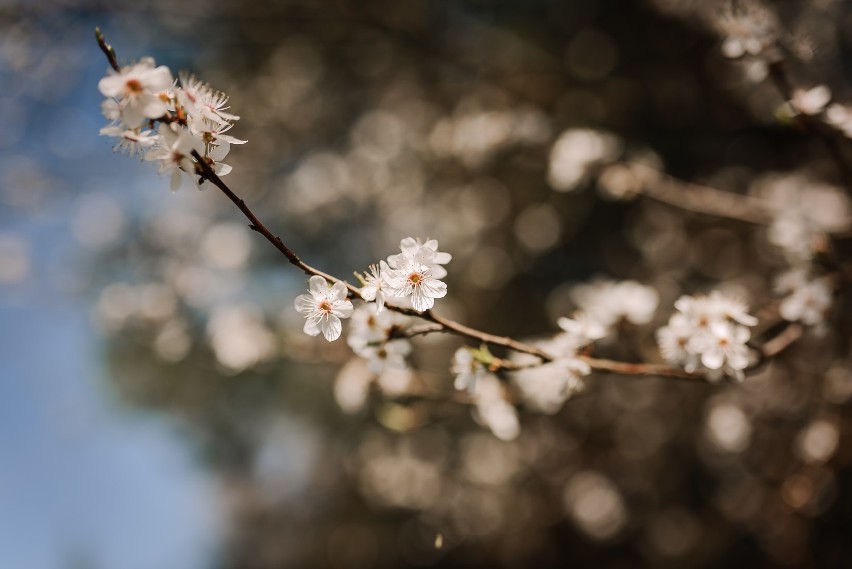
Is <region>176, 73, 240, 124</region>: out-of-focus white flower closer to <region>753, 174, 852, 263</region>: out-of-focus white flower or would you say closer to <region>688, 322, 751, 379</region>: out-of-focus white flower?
<region>688, 322, 751, 379</region>: out-of-focus white flower

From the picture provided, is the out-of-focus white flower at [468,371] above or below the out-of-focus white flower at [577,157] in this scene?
below

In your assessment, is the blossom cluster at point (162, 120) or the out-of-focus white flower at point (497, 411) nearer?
the blossom cluster at point (162, 120)

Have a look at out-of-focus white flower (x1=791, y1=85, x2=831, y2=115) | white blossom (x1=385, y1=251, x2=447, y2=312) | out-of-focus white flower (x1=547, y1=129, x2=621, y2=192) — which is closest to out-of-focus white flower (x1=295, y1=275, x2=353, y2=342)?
white blossom (x1=385, y1=251, x2=447, y2=312)

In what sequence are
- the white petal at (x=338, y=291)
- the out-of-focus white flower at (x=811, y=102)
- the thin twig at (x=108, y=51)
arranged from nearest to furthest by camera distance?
the thin twig at (x=108, y=51)
the white petal at (x=338, y=291)
the out-of-focus white flower at (x=811, y=102)

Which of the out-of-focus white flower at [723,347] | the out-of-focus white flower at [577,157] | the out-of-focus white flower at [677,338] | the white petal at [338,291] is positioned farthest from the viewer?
the out-of-focus white flower at [577,157]

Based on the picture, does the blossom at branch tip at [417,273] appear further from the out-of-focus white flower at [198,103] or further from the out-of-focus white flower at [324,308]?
the out-of-focus white flower at [198,103]

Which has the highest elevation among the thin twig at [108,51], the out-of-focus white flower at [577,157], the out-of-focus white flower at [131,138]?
the out-of-focus white flower at [577,157]

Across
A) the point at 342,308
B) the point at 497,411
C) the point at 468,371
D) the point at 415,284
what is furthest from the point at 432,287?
the point at 497,411

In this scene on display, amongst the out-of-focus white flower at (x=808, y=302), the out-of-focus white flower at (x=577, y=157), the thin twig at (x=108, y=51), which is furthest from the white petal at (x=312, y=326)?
the out-of-focus white flower at (x=577, y=157)
